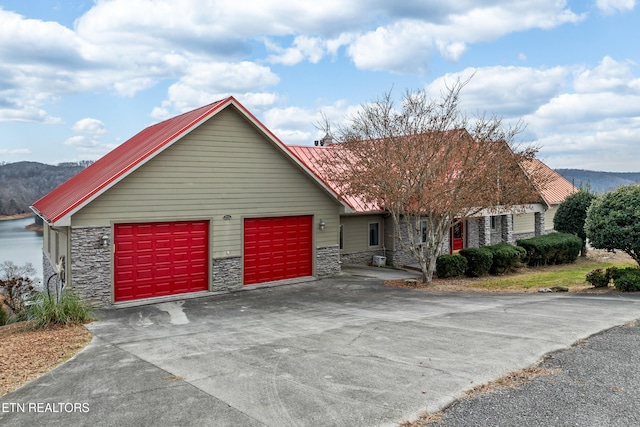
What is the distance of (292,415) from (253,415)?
19.1 inches

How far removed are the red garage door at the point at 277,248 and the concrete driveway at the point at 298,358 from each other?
9.01 feet

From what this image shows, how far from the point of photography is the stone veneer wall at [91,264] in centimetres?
1302

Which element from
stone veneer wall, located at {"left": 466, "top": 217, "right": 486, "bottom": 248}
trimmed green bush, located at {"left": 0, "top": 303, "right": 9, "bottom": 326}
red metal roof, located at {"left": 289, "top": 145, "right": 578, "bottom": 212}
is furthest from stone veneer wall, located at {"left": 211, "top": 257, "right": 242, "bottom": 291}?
stone veneer wall, located at {"left": 466, "top": 217, "right": 486, "bottom": 248}

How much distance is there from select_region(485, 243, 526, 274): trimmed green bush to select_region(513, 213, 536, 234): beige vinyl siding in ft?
28.8

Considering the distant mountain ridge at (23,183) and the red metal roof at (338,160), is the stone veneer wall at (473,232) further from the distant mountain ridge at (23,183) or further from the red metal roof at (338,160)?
the distant mountain ridge at (23,183)

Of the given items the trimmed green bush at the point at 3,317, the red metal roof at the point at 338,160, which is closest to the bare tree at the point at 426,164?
the red metal roof at the point at 338,160

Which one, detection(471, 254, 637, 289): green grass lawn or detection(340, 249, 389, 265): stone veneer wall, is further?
detection(340, 249, 389, 265): stone veneer wall

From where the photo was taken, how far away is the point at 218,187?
1552 cm

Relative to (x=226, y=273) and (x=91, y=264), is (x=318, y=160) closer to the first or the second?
(x=226, y=273)

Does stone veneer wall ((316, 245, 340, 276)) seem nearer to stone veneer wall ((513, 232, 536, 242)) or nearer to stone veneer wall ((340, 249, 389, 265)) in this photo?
stone veneer wall ((340, 249, 389, 265))

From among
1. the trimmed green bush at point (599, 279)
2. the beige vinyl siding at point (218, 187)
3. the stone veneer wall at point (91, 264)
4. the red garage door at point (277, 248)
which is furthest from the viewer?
the red garage door at point (277, 248)

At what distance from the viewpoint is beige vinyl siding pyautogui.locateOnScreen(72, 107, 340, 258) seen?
543 inches

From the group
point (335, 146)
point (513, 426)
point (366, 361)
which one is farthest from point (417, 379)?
point (335, 146)

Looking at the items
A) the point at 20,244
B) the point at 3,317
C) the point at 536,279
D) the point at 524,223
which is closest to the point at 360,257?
the point at 536,279
